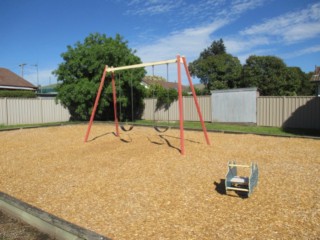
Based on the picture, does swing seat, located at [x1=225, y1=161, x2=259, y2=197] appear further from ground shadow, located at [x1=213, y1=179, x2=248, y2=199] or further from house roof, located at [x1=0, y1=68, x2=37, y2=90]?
house roof, located at [x1=0, y1=68, x2=37, y2=90]

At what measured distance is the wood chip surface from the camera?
3.62 meters

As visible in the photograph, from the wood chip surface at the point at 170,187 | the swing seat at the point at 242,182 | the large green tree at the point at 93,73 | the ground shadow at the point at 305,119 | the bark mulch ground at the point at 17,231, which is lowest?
the bark mulch ground at the point at 17,231

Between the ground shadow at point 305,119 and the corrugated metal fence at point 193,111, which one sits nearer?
the ground shadow at point 305,119

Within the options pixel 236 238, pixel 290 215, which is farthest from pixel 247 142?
pixel 236 238

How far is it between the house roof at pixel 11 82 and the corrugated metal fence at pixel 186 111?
1397 cm

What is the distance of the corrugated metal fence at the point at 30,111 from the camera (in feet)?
59.7

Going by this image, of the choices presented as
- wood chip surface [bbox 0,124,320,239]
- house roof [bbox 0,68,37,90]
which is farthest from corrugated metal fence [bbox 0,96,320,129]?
house roof [bbox 0,68,37,90]

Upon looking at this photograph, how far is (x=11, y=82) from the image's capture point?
27594 mm

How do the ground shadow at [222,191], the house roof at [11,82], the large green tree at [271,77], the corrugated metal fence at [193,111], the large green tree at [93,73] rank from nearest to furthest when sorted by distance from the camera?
the ground shadow at [222,191] < the corrugated metal fence at [193,111] < the large green tree at [93,73] < the house roof at [11,82] < the large green tree at [271,77]

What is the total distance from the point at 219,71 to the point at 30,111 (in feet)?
80.9

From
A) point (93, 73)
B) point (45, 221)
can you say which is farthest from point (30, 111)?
point (45, 221)

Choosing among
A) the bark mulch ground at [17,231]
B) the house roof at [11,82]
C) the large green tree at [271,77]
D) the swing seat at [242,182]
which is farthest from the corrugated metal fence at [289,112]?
the house roof at [11,82]

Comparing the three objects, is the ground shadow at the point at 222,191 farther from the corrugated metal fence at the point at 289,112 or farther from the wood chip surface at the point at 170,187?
the corrugated metal fence at the point at 289,112

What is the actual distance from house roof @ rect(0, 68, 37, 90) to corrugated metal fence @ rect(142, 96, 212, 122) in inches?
550
